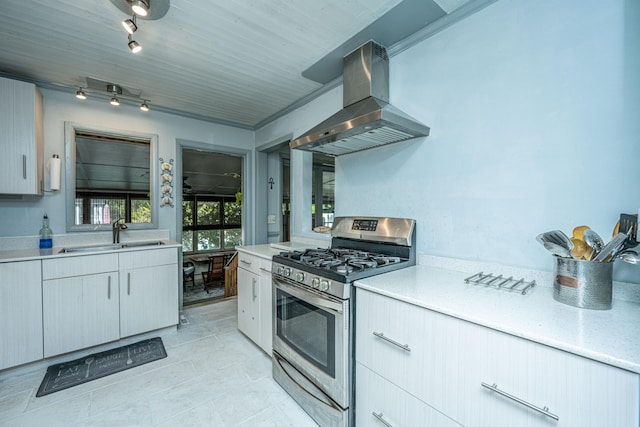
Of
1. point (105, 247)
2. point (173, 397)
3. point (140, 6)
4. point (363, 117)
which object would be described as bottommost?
point (173, 397)

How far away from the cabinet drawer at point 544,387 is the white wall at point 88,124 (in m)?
3.44

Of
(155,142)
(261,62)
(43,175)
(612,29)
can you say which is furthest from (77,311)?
(612,29)

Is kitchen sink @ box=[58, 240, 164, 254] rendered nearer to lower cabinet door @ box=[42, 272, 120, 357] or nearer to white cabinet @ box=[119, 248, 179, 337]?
white cabinet @ box=[119, 248, 179, 337]

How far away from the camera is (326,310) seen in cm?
155

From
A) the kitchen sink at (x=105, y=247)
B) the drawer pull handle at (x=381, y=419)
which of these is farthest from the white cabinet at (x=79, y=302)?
the drawer pull handle at (x=381, y=419)

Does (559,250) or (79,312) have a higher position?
(559,250)

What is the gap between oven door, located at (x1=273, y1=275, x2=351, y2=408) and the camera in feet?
4.83

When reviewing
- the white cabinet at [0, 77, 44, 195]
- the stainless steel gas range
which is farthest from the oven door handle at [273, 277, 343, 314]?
the white cabinet at [0, 77, 44, 195]

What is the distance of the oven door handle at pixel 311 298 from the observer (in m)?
1.48

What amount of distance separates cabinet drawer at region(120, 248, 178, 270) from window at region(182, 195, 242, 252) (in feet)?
10.0

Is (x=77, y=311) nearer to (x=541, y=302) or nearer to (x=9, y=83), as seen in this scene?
(x=9, y=83)

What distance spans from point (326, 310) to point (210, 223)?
5625mm

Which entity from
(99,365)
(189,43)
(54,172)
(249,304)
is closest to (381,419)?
(249,304)

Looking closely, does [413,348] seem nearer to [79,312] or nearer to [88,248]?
[79,312]
